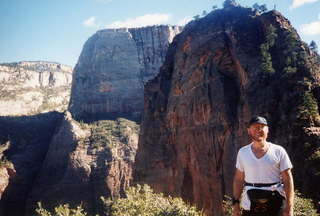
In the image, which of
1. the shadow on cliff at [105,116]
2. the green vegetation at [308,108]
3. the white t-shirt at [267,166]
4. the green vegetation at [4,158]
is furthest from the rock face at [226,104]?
the shadow on cliff at [105,116]

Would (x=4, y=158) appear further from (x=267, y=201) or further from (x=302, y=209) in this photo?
(x=267, y=201)

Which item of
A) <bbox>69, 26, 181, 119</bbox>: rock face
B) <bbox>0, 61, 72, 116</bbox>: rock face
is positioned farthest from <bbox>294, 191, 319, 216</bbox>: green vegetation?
<bbox>0, 61, 72, 116</bbox>: rock face

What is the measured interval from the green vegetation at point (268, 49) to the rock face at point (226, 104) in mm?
82

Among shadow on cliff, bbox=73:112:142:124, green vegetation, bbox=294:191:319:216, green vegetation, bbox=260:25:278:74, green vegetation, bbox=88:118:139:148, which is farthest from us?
shadow on cliff, bbox=73:112:142:124

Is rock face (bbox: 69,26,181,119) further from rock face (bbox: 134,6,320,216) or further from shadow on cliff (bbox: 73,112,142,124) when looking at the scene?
rock face (bbox: 134,6,320,216)

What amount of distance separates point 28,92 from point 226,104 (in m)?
120

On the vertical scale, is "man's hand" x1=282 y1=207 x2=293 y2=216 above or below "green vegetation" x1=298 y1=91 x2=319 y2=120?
below

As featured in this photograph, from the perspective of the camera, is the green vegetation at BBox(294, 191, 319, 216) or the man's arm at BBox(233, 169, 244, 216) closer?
the man's arm at BBox(233, 169, 244, 216)

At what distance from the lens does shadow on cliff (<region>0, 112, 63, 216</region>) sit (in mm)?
80938

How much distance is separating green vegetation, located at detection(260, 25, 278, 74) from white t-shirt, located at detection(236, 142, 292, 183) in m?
24.7

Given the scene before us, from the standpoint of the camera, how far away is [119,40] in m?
119

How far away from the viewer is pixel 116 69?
11462 centimetres

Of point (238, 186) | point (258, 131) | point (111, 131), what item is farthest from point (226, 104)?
point (111, 131)

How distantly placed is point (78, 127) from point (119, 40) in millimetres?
36446
